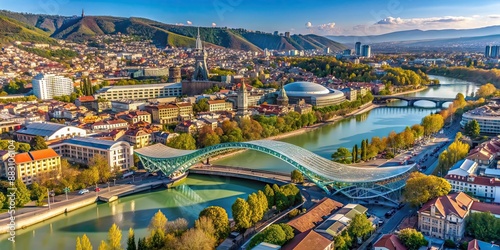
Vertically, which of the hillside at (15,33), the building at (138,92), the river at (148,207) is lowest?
the river at (148,207)

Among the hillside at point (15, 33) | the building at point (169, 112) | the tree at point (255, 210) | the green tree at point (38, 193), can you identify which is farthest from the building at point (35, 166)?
the hillside at point (15, 33)

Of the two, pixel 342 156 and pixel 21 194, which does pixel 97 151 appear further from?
pixel 342 156

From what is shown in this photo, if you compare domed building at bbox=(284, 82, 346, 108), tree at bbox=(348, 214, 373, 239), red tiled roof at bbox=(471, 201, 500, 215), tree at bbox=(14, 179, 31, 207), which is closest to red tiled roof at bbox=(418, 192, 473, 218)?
red tiled roof at bbox=(471, 201, 500, 215)

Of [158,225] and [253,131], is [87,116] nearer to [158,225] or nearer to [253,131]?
[253,131]

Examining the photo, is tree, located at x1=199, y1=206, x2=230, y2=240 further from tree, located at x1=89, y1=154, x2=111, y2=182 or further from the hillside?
the hillside

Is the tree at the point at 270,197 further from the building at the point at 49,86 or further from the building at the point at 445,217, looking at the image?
the building at the point at 49,86
